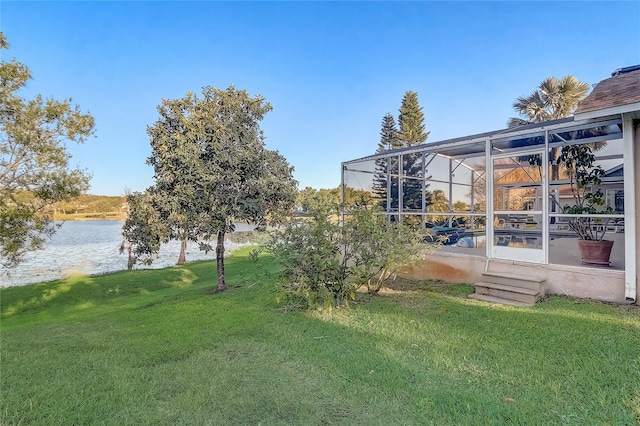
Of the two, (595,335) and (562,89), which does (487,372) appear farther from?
Answer: (562,89)

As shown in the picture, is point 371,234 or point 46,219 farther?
point 46,219

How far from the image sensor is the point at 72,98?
795 cm

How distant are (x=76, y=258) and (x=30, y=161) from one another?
16224 mm

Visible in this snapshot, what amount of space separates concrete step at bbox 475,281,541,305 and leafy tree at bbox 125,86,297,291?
15.2 ft

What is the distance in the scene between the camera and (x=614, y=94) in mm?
4422

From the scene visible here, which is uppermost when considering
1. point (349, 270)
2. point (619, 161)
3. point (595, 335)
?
point (619, 161)

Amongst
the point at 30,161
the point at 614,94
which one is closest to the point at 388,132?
the point at 614,94

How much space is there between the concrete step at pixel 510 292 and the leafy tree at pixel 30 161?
9188 millimetres

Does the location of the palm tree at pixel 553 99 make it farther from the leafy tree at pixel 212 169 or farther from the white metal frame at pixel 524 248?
the leafy tree at pixel 212 169

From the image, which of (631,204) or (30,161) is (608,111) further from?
(30,161)

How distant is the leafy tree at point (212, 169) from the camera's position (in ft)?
23.8

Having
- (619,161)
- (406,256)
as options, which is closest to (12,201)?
(406,256)

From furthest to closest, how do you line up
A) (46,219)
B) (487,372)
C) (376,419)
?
(46,219) → (487,372) → (376,419)

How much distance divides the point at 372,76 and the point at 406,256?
12367 millimetres
